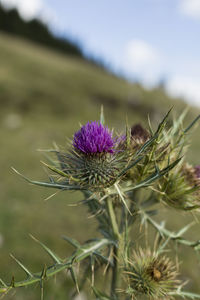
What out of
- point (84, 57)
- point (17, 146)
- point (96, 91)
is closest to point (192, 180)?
point (17, 146)

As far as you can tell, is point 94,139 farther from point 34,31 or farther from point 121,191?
point 34,31

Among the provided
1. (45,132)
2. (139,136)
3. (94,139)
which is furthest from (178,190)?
(45,132)

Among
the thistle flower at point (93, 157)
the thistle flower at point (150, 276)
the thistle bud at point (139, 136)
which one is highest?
the thistle bud at point (139, 136)

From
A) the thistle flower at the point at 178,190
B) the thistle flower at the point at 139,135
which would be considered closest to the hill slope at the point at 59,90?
the thistle flower at the point at 139,135

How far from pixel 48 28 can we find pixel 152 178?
84.6m

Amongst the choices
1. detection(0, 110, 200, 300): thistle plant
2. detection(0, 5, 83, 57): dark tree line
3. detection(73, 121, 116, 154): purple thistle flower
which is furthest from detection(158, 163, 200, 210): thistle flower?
detection(0, 5, 83, 57): dark tree line

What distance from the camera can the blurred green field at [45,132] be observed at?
→ 995cm

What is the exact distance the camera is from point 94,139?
2.36m

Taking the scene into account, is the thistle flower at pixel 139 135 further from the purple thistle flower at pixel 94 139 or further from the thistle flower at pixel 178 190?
the thistle flower at pixel 178 190

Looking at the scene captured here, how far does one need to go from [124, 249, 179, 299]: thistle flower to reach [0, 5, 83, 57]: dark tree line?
80.1 m

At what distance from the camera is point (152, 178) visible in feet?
6.69

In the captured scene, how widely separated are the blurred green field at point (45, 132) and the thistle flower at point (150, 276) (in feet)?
2.94

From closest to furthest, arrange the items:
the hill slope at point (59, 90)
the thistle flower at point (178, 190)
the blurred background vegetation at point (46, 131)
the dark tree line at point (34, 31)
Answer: the thistle flower at point (178, 190) → the blurred background vegetation at point (46, 131) → the hill slope at point (59, 90) → the dark tree line at point (34, 31)

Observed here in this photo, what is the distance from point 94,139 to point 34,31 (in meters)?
83.1
